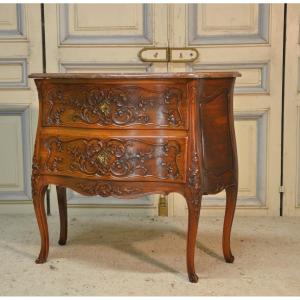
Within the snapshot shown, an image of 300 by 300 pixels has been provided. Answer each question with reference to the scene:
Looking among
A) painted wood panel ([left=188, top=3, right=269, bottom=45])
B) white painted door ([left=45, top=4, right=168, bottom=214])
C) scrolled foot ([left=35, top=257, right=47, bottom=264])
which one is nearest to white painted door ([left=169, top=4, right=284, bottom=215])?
painted wood panel ([left=188, top=3, right=269, bottom=45])

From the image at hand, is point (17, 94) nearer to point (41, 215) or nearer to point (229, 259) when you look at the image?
point (41, 215)

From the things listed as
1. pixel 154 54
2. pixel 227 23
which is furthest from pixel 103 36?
pixel 227 23

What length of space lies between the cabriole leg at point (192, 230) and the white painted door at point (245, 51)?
1170 mm

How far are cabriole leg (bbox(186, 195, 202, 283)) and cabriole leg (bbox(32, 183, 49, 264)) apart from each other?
655mm

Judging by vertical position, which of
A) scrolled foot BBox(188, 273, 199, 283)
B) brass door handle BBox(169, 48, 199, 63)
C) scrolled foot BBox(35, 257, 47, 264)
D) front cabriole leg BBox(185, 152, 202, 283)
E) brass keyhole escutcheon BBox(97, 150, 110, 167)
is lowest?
scrolled foot BBox(35, 257, 47, 264)

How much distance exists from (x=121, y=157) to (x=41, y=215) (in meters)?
0.49

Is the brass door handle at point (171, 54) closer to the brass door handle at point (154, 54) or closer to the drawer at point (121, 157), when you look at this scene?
the brass door handle at point (154, 54)

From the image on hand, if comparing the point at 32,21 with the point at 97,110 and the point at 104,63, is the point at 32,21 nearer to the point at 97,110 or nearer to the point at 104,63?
the point at 104,63

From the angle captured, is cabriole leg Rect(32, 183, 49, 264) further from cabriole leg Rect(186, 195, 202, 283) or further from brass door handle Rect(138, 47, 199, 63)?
brass door handle Rect(138, 47, 199, 63)

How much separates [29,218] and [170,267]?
1.17 meters

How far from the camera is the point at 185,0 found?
296 centimetres

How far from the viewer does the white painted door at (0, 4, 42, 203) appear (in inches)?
119

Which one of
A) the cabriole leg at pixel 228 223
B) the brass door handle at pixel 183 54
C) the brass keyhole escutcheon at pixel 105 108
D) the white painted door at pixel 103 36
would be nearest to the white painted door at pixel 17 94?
the white painted door at pixel 103 36

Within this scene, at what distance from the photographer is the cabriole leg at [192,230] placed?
6.40 ft
